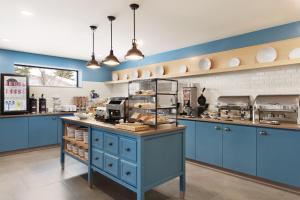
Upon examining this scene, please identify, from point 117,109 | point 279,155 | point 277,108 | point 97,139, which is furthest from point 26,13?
point 279,155

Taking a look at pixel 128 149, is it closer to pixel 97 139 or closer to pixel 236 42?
pixel 97 139

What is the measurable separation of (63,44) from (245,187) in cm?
452

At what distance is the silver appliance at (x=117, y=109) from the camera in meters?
2.81

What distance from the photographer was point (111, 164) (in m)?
2.52

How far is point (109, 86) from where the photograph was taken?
698 cm

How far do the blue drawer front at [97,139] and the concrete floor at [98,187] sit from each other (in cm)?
63

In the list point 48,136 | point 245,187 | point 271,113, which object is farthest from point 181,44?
point 48,136

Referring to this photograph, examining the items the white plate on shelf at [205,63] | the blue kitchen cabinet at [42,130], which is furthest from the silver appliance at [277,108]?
the blue kitchen cabinet at [42,130]

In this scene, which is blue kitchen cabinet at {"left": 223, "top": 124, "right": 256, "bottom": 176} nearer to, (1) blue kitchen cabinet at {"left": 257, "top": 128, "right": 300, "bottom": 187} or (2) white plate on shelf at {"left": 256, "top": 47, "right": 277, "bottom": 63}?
(1) blue kitchen cabinet at {"left": 257, "top": 128, "right": 300, "bottom": 187}

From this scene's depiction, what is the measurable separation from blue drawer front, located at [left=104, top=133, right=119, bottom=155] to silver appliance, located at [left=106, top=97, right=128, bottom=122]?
37cm

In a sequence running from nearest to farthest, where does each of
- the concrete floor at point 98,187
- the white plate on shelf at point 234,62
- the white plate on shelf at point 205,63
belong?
the concrete floor at point 98,187
the white plate on shelf at point 234,62
the white plate on shelf at point 205,63

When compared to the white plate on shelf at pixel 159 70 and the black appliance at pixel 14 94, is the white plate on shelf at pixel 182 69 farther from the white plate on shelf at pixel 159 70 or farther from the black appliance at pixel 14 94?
the black appliance at pixel 14 94

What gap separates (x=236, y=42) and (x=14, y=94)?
16.8 ft

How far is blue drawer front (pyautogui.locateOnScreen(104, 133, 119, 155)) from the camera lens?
8.04ft
